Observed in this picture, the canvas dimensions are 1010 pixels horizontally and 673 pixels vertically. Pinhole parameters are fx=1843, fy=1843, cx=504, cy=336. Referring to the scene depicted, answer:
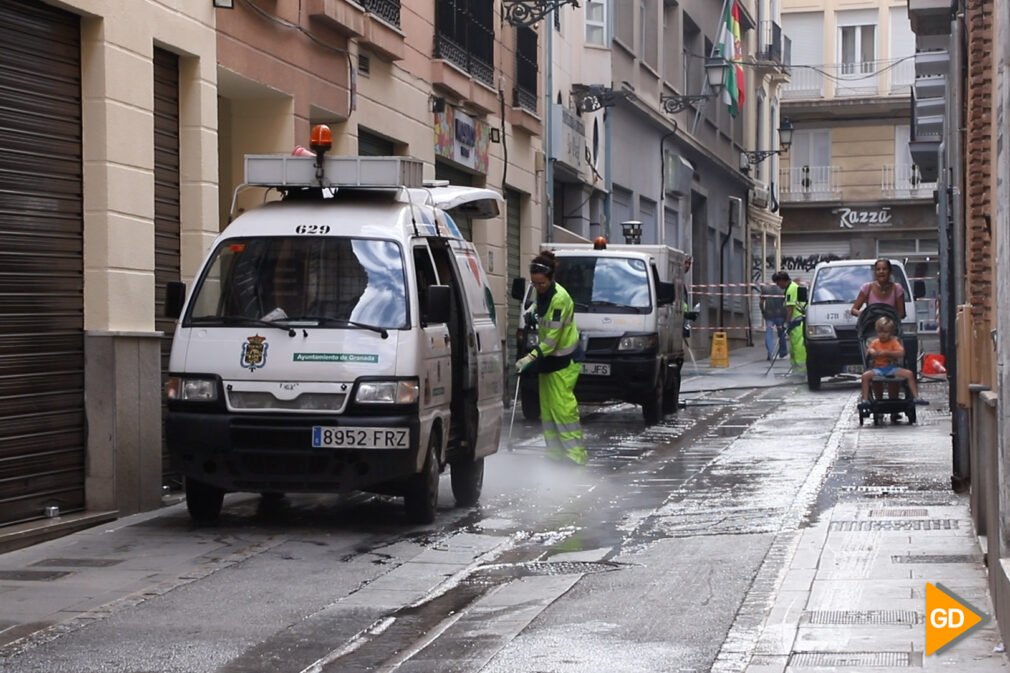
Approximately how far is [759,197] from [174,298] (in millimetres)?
43321

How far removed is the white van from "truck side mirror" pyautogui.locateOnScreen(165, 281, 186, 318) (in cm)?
1

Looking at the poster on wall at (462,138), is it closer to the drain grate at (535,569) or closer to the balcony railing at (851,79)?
the drain grate at (535,569)

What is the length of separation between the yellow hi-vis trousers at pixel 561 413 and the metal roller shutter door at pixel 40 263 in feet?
15.0

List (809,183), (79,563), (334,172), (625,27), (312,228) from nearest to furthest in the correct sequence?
(79,563) → (312,228) → (334,172) → (625,27) → (809,183)

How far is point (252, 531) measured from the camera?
1151cm

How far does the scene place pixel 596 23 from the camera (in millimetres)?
31672

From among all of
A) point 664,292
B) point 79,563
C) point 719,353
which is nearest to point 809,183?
point 719,353

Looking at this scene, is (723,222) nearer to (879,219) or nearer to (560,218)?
(879,219)

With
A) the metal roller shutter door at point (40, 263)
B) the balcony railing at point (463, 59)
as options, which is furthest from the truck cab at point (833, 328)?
the metal roller shutter door at point (40, 263)

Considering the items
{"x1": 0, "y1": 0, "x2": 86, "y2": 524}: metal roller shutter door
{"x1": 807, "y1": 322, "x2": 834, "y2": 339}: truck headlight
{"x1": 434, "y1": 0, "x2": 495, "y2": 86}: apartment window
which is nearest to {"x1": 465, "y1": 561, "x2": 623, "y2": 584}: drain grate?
{"x1": 0, "y1": 0, "x2": 86, "y2": 524}: metal roller shutter door

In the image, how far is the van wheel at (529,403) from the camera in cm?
2048

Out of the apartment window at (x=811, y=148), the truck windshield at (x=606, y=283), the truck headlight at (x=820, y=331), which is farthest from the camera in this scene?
the apartment window at (x=811, y=148)

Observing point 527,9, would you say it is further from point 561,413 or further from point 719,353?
point 719,353

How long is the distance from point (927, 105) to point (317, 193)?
1207 cm
